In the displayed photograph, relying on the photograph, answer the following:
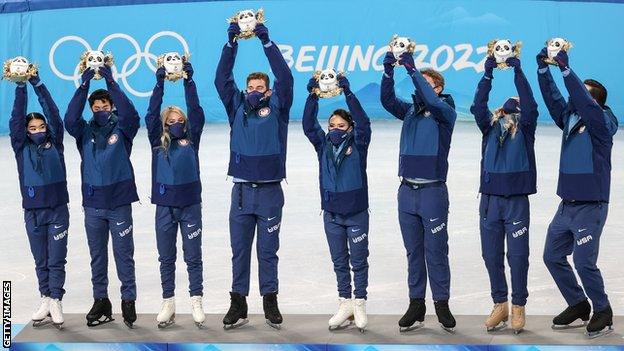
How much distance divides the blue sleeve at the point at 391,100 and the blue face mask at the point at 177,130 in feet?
5.58

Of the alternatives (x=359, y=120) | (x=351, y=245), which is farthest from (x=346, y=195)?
(x=359, y=120)

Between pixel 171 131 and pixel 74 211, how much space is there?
22.1ft

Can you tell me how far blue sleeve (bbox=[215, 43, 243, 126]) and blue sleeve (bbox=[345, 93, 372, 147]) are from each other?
98 cm

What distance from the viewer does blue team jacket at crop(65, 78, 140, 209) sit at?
10680 millimetres

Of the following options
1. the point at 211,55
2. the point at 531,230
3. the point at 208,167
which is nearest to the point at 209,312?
the point at 531,230

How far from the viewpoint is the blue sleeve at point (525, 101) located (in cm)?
1005

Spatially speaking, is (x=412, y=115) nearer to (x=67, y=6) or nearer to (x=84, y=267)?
(x=84, y=267)

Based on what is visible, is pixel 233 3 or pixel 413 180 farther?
pixel 233 3

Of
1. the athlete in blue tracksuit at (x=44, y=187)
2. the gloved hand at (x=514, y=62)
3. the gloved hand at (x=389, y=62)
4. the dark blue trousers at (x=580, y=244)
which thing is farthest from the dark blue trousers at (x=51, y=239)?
the dark blue trousers at (x=580, y=244)

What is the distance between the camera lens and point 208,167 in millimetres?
20438

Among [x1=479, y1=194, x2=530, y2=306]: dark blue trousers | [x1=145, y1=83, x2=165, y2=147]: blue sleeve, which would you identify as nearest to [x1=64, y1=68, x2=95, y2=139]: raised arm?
[x1=145, y1=83, x2=165, y2=147]: blue sleeve

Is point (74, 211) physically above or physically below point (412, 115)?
below

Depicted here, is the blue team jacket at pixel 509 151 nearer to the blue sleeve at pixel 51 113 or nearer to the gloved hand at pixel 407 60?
the gloved hand at pixel 407 60

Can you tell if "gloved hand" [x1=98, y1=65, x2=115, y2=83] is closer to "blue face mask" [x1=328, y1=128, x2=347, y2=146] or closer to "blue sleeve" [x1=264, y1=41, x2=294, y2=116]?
"blue sleeve" [x1=264, y1=41, x2=294, y2=116]
